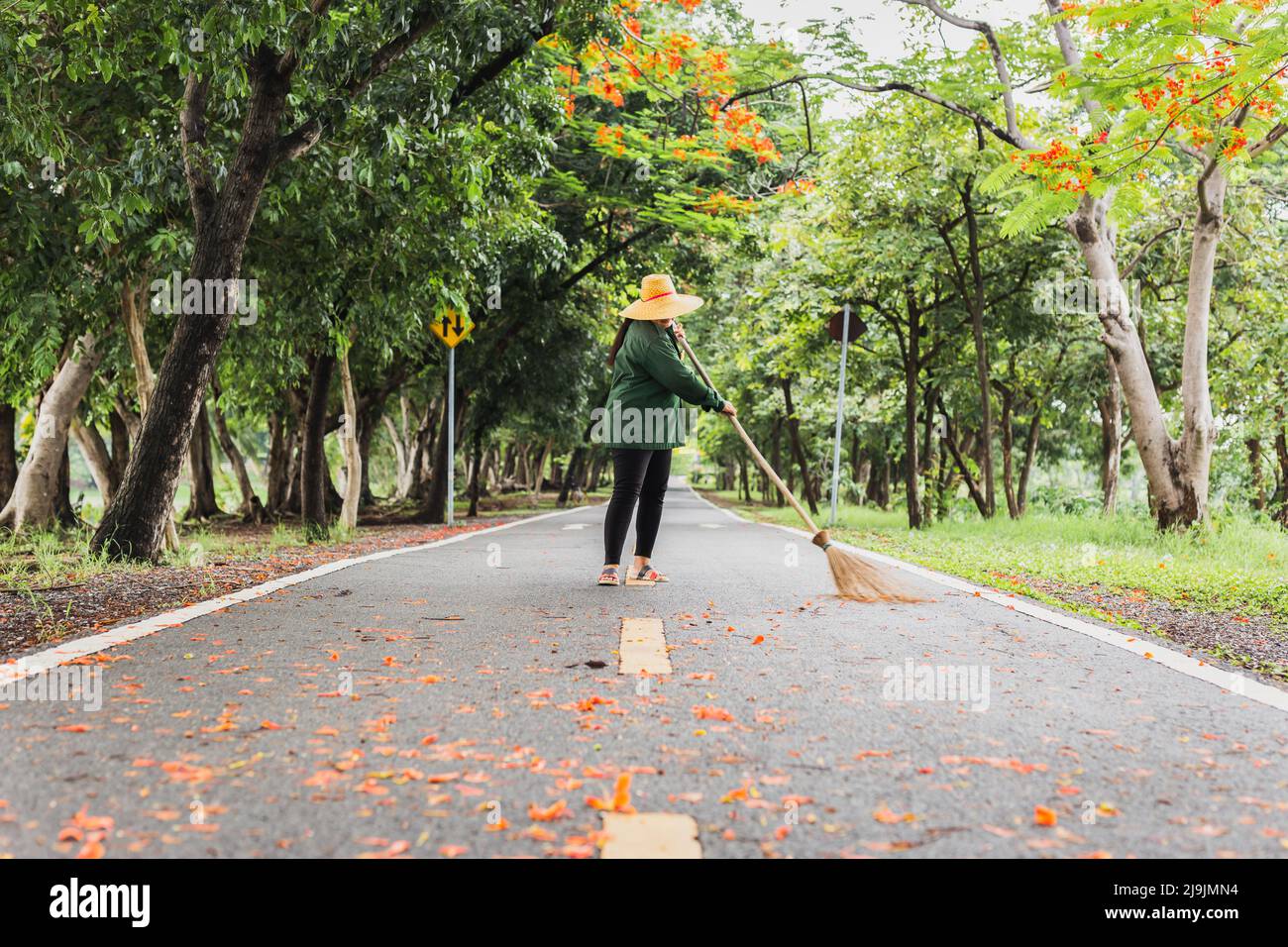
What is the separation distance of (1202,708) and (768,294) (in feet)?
51.4

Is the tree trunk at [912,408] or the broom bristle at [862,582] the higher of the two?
the tree trunk at [912,408]

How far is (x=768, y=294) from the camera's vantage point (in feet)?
62.3

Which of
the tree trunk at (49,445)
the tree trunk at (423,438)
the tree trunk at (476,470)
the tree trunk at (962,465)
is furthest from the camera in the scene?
the tree trunk at (423,438)

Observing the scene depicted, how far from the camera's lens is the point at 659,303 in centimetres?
697

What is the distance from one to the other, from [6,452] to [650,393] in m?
13.7

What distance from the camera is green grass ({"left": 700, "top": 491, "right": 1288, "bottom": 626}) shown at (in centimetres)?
756

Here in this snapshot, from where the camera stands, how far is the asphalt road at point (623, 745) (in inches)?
95.9

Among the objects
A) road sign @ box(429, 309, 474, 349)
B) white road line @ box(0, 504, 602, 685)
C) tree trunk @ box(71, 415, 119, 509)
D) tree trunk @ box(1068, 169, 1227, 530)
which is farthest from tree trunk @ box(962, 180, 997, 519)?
tree trunk @ box(71, 415, 119, 509)

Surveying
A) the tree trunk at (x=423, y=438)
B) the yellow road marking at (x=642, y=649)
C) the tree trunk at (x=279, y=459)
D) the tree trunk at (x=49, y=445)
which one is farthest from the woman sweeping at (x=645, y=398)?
the tree trunk at (x=423, y=438)

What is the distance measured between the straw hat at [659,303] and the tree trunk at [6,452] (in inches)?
527

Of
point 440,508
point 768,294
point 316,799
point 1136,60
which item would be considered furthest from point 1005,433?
point 316,799

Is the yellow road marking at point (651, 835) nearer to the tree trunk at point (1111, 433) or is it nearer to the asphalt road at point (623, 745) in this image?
the asphalt road at point (623, 745)
